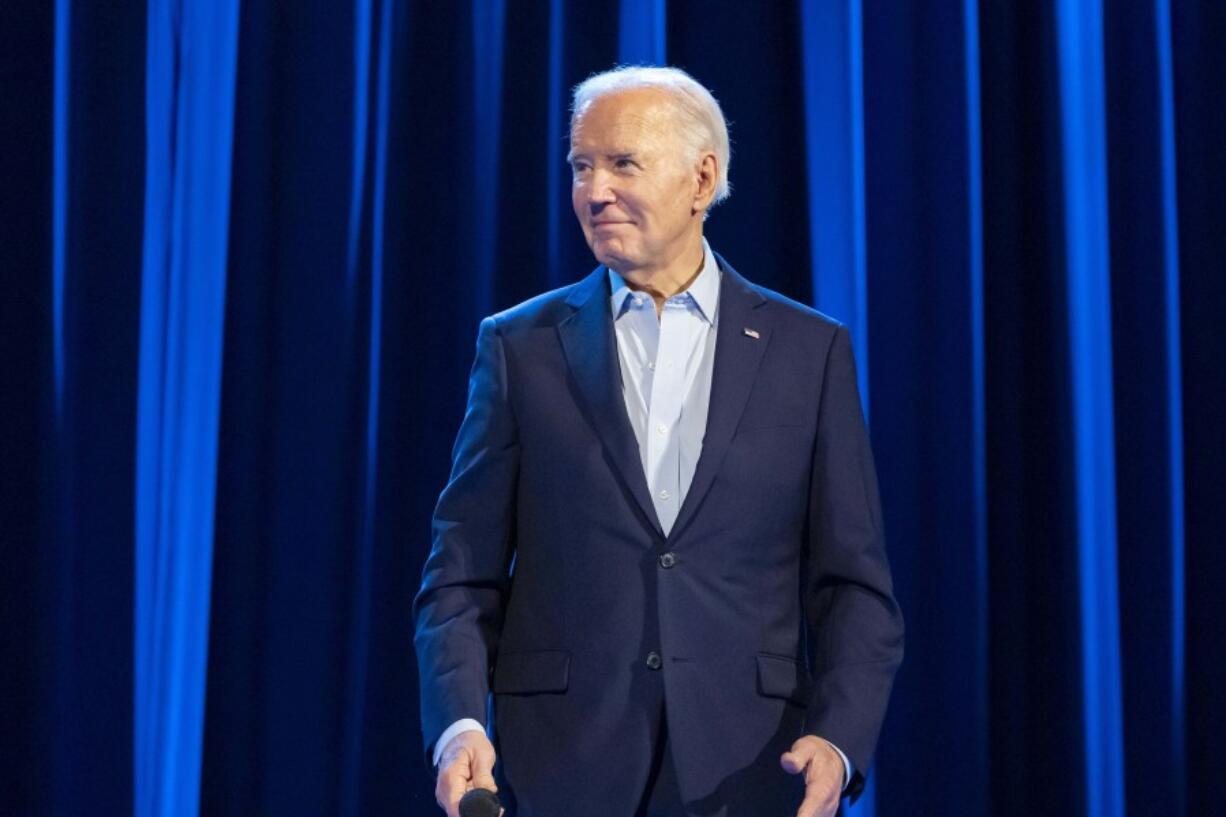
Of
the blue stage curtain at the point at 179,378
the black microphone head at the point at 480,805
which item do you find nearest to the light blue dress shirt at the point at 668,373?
the black microphone head at the point at 480,805

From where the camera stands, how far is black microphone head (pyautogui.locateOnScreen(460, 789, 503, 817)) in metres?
1.52

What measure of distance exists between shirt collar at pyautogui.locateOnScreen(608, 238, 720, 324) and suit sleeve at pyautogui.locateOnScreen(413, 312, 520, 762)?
0.16 meters

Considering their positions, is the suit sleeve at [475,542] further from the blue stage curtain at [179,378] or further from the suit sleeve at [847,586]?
the blue stage curtain at [179,378]

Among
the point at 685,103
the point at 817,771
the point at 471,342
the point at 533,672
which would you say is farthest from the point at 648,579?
the point at 471,342

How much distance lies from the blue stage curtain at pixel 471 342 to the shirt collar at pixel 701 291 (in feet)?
2.99

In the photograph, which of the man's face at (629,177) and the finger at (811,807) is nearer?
the finger at (811,807)

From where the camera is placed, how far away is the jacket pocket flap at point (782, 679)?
1786 mm

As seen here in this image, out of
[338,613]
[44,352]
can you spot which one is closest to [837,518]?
[338,613]

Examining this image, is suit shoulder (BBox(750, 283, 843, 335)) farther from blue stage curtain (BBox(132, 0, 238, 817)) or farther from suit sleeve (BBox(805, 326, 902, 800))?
blue stage curtain (BBox(132, 0, 238, 817))

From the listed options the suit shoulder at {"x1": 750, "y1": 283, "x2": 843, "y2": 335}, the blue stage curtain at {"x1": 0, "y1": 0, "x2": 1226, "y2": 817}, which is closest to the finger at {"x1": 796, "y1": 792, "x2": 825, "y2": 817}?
the suit shoulder at {"x1": 750, "y1": 283, "x2": 843, "y2": 335}

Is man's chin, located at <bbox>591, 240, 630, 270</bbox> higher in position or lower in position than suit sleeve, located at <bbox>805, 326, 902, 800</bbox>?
higher

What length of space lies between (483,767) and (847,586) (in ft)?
1.66

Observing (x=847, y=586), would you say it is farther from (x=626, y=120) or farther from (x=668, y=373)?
(x=626, y=120)

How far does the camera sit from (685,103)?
6.42ft
